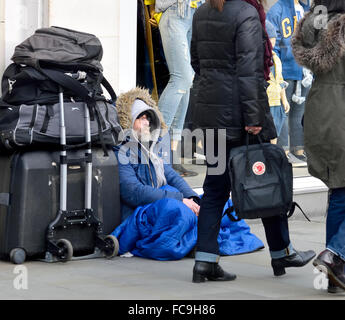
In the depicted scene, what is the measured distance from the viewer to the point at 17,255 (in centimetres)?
609

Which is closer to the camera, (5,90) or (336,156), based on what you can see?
(336,156)

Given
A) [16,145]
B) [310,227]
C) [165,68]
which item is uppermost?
[165,68]

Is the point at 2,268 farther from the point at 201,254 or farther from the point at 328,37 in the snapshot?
the point at 328,37

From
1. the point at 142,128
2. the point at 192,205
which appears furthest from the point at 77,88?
the point at 192,205

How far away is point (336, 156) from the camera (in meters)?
5.21

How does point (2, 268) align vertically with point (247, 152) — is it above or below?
below

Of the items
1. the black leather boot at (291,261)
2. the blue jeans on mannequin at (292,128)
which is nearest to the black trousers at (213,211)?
Answer: the black leather boot at (291,261)

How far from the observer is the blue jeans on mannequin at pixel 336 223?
5156 millimetres

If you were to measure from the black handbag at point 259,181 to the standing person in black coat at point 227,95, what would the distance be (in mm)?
110

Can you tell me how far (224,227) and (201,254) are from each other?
128 cm

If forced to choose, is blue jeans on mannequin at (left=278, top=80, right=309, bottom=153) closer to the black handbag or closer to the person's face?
the person's face

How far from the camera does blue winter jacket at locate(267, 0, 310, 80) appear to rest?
903 centimetres

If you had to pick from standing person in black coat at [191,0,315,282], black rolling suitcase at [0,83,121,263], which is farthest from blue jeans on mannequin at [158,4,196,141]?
standing person in black coat at [191,0,315,282]

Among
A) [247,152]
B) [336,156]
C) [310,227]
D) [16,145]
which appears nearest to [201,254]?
[247,152]
